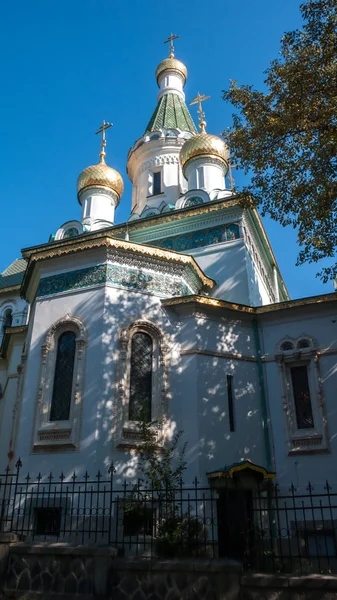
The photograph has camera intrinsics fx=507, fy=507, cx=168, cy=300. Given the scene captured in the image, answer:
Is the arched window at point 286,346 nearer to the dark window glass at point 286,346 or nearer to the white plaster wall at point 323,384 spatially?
the dark window glass at point 286,346

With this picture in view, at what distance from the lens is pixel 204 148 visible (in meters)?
15.5

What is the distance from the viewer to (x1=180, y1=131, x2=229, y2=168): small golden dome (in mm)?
15492

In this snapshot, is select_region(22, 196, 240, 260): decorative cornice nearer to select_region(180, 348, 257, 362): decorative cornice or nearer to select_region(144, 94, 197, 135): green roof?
select_region(180, 348, 257, 362): decorative cornice

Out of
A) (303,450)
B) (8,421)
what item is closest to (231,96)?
(303,450)

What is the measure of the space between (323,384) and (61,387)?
15.9 ft

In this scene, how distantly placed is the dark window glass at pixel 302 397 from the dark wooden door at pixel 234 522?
170 cm

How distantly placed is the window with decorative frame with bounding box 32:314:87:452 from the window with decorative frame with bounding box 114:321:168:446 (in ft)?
2.30

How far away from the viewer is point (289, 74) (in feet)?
26.5

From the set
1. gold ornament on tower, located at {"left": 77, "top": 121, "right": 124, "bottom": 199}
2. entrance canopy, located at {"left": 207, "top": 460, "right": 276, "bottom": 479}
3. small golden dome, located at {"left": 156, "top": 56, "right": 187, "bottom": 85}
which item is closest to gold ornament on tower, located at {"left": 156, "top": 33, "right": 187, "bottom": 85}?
small golden dome, located at {"left": 156, "top": 56, "right": 187, "bottom": 85}

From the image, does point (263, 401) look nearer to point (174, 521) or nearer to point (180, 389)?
point (180, 389)

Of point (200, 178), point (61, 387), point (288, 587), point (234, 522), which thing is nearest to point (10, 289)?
point (200, 178)

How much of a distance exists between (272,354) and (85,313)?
12.5ft

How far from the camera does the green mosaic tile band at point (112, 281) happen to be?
32.1 feet

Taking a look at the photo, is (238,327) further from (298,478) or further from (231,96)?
(231,96)
